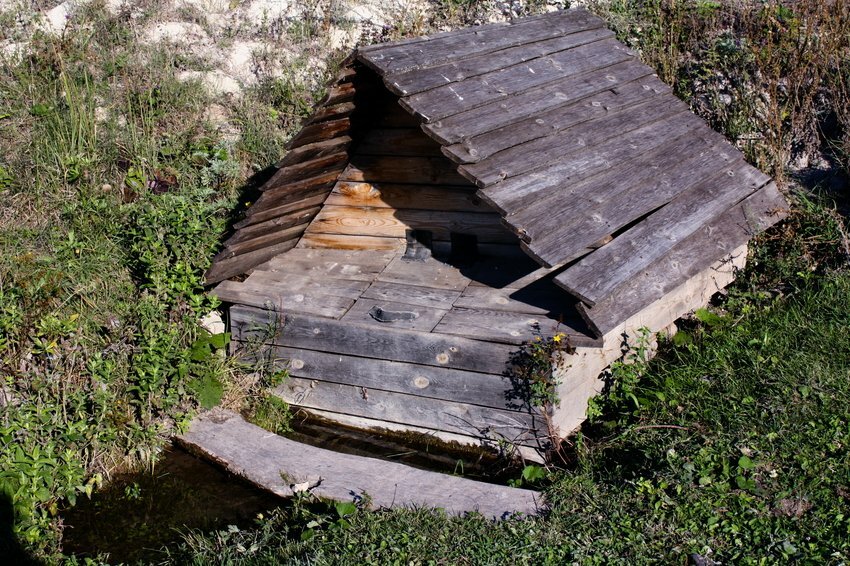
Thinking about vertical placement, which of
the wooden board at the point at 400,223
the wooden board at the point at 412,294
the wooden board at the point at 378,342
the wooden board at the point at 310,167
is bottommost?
the wooden board at the point at 378,342

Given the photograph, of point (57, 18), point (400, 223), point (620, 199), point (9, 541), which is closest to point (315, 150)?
point (400, 223)

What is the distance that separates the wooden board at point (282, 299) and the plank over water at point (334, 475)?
73 cm

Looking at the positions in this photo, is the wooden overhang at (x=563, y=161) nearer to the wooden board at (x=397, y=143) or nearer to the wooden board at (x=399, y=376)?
the wooden board at (x=397, y=143)

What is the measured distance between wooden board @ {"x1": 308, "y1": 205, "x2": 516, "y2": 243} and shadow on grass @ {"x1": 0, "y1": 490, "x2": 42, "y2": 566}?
2.71m

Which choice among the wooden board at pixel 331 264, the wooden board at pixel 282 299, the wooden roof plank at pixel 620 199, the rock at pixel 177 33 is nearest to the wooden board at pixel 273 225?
the wooden board at pixel 331 264

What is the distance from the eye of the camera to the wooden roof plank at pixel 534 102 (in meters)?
4.77

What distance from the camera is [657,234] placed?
511cm

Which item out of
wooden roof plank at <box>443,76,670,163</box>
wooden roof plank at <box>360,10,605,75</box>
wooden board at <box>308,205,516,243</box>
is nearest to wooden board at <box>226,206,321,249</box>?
wooden board at <box>308,205,516,243</box>

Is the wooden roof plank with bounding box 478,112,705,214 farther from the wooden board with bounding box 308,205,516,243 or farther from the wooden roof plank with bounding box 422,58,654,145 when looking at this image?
the wooden board with bounding box 308,205,516,243

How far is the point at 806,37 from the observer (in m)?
7.42

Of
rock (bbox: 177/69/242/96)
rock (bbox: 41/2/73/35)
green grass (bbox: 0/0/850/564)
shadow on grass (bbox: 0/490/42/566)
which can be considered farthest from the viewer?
rock (bbox: 41/2/73/35)

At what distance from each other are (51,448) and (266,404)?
4.71 ft

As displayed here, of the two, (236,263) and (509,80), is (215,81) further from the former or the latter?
(509,80)

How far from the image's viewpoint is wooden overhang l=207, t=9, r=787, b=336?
4.70 meters
